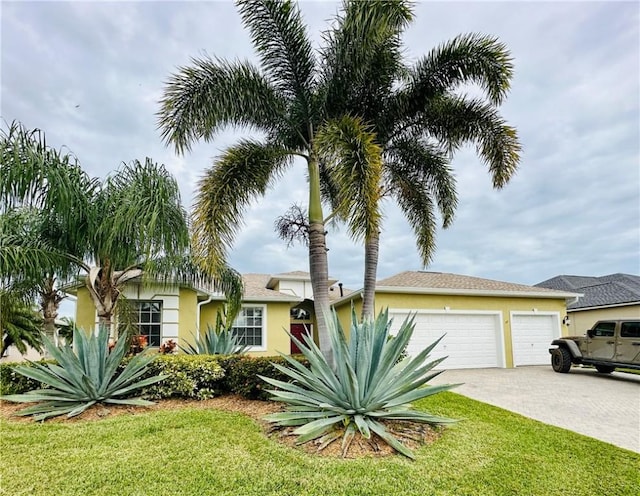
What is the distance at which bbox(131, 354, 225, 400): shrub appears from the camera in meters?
7.84

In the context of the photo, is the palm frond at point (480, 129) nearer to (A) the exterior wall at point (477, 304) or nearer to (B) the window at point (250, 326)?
(A) the exterior wall at point (477, 304)

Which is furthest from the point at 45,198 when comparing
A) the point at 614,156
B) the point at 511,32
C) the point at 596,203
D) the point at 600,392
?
the point at 596,203

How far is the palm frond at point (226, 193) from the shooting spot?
6980 mm

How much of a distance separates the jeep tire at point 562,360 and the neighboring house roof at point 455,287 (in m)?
2.62

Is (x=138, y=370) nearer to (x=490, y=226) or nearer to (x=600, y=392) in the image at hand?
(x=600, y=392)

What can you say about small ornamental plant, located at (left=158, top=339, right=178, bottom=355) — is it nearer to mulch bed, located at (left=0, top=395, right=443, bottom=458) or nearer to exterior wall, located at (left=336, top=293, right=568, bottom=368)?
mulch bed, located at (left=0, top=395, right=443, bottom=458)

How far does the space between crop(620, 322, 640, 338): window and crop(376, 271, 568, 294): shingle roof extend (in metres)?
4.02

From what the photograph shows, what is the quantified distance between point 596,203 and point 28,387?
24.0 m

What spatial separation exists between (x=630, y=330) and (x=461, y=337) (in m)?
5.13

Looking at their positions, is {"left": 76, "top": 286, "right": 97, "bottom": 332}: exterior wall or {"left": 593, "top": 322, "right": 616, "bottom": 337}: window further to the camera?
{"left": 593, "top": 322, "right": 616, "bottom": 337}: window

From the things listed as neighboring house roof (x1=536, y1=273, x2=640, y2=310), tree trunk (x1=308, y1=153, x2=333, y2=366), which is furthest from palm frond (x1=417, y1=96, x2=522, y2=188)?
neighboring house roof (x1=536, y1=273, x2=640, y2=310)

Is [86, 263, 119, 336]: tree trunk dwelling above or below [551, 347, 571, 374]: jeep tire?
above

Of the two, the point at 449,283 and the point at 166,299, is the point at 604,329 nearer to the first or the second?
the point at 449,283

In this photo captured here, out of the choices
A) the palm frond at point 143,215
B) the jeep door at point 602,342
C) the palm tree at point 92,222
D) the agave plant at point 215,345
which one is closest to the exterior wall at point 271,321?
the agave plant at point 215,345
